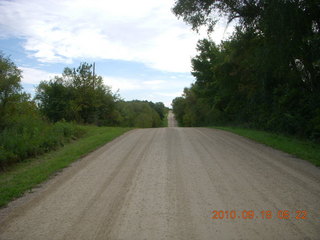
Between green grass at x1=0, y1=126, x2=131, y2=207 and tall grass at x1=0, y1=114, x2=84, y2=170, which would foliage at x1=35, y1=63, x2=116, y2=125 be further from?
green grass at x1=0, y1=126, x2=131, y2=207

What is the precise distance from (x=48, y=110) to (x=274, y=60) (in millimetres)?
25370

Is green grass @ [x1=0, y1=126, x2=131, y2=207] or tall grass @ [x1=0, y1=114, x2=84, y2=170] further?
tall grass @ [x1=0, y1=114, x2=84, y2=170]

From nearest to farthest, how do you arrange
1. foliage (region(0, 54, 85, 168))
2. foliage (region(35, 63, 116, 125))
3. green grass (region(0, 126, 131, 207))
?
green grass (region(0, 126, 131, 207)) → foliage (region(0, 54, 85, 168)) → foliage (region(35, 63, 116, 125))

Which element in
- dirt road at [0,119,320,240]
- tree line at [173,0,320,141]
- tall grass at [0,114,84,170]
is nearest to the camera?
dirt road at [0,119,320,240]

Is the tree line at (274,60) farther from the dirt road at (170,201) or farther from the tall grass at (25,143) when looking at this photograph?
the tall grass at (25,143)

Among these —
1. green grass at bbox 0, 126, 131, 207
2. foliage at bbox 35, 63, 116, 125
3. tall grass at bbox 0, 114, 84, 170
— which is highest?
foliage at bbox 35, 63, 116, 125
